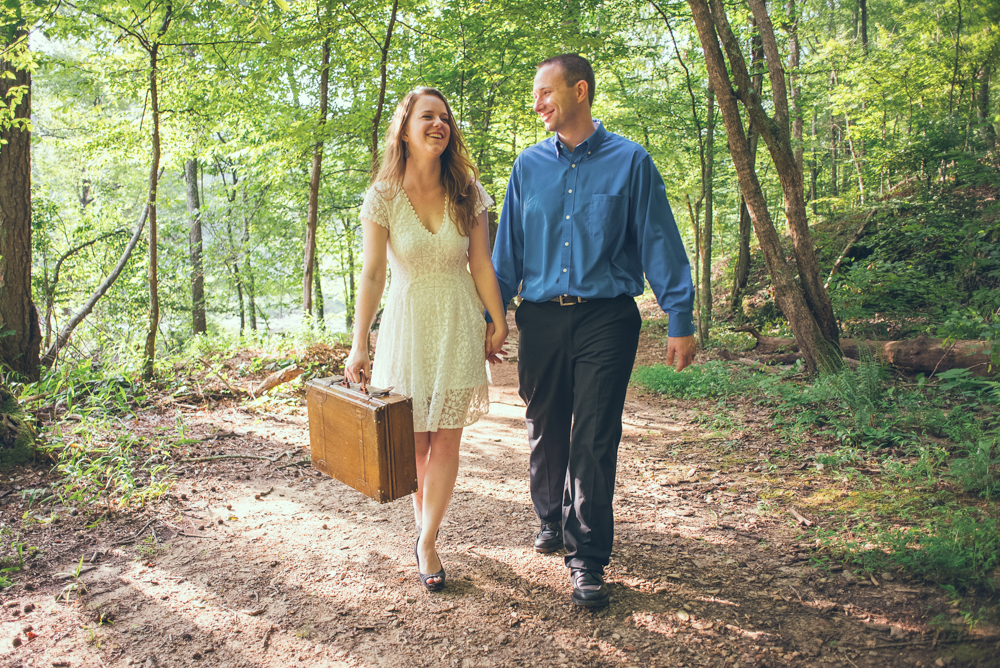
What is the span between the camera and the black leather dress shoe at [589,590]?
2.40 m

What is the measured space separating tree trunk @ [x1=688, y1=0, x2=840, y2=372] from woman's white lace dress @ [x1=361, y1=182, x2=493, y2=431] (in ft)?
12.8

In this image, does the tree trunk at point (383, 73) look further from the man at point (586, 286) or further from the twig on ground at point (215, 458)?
the man at point (586, 286)

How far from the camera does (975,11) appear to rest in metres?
2.29

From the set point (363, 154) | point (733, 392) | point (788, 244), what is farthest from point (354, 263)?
point (733, 392)

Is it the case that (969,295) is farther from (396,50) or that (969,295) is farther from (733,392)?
(396,50)

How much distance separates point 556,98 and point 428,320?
1.15 metres

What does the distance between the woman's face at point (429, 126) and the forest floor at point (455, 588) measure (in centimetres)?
194

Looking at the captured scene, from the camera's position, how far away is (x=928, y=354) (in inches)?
223

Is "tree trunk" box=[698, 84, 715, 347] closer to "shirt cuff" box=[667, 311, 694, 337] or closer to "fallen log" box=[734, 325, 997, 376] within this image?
"fallen log" box=[734, 325, 997, 376]

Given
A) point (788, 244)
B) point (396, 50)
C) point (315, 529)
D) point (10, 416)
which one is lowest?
point (315, 529)

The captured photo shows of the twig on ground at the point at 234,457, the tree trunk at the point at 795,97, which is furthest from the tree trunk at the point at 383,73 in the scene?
the tree trunk at the point at 795,97

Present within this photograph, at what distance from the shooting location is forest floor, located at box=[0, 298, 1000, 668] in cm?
212

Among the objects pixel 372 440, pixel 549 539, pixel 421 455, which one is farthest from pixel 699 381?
pixel 372 440

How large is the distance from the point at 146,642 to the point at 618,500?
→ 249 centimetres
